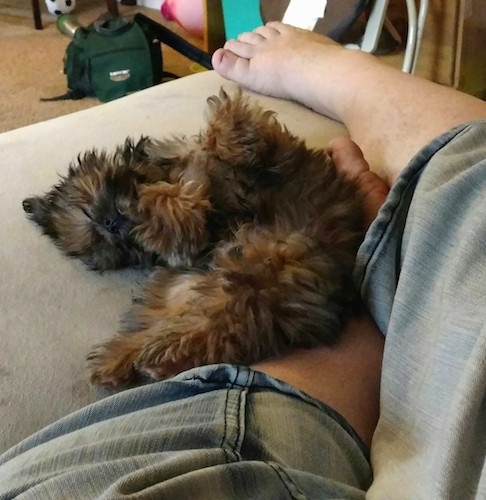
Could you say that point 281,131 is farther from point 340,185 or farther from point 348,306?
point 348,306

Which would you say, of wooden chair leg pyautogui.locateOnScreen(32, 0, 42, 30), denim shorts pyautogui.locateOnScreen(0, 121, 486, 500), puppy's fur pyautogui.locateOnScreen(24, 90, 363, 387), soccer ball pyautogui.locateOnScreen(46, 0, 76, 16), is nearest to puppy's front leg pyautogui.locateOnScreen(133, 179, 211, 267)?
puppy's fur pyautogui.locateOnScreen(24, 90, 363, 387)

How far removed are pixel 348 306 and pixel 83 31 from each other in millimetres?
2017

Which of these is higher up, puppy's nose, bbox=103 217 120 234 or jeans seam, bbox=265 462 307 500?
jeans seam, bbox=265 462 307 500

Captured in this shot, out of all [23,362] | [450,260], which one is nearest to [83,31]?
[23,362]

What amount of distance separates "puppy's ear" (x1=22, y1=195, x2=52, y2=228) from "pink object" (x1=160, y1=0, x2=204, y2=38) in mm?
2112

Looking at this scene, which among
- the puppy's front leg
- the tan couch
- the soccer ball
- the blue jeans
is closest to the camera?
the blue jeans

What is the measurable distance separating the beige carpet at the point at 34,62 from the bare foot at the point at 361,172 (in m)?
1.61

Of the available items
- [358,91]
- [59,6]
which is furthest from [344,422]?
[59,6]

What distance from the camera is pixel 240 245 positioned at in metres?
0.91

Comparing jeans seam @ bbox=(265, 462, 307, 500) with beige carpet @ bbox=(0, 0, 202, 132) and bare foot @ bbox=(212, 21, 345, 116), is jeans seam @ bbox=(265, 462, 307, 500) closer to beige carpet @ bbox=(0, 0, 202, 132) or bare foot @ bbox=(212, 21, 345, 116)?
bare foot @ bbox=(212, 21, 345, 116)

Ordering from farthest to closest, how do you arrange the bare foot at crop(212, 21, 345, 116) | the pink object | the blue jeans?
the pink object
the bare foot at crop(212, 21, 345, 116)
the blue jeans

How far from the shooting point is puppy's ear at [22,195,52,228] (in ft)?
3.26

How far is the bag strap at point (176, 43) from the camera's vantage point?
99.5 inches

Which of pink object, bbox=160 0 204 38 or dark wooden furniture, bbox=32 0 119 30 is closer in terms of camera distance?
pink object, bbox=160 0 204 38
